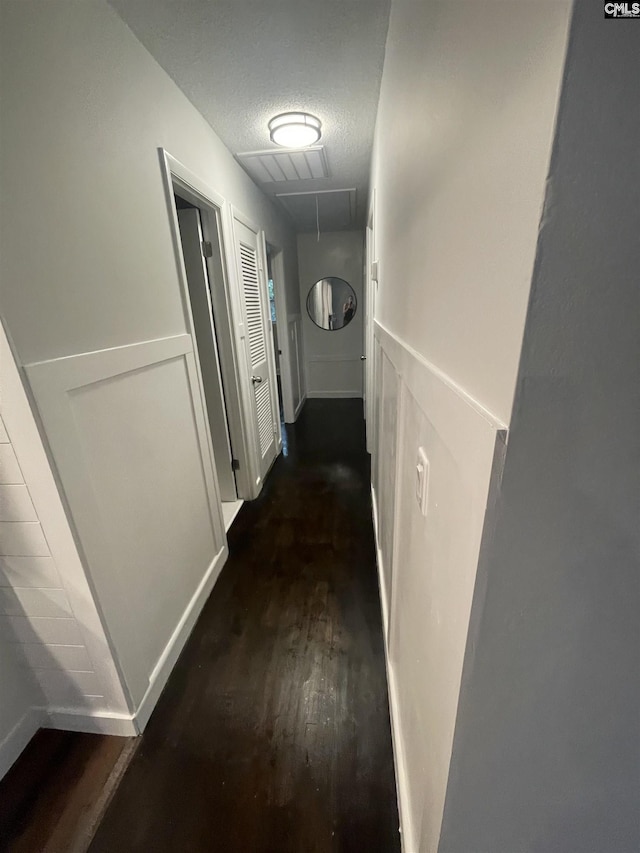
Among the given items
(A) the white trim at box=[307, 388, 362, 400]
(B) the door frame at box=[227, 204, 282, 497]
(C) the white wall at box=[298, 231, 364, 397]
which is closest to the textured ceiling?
(B) the door frame at box=[227, 204, 282, 497]

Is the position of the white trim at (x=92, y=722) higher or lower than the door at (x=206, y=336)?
lower

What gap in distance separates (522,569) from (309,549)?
5.89 feet

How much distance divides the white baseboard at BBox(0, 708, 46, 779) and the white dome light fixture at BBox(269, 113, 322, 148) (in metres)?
2.80

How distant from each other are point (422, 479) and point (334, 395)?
4.46m

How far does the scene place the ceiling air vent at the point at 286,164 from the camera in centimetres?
218

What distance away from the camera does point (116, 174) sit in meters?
1.17

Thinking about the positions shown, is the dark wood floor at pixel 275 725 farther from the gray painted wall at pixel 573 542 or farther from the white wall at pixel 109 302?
the gray painted wall at pixel 573 542

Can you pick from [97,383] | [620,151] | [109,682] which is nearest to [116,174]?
[97,383]

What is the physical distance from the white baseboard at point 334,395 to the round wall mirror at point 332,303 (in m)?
0.92

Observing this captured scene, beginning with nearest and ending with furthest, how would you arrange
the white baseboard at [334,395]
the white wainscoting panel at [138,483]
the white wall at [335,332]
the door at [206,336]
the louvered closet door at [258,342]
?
1. the white wainscoting panel at [138,483]
2. the door at [206,336]
3. the louvered closet door at [258,342]
4. the white wall at [335,332]
5. the white baseboard at [334,395]

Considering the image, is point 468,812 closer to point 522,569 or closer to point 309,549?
point 522,569

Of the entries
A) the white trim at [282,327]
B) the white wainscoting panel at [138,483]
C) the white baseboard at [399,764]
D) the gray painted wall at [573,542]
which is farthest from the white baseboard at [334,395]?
the gray painted wall at [573,542]

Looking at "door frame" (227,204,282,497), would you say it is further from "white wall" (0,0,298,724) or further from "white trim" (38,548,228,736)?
"white trim" (38,548,228,736)

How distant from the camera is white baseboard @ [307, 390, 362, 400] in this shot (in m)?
5.13
